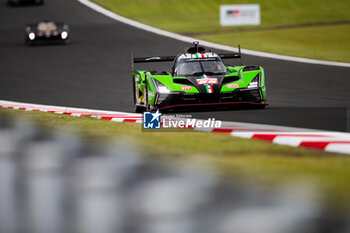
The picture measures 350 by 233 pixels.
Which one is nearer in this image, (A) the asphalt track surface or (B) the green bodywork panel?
(B) the green bodywork panel

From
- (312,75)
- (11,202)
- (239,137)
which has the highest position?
(11,202)

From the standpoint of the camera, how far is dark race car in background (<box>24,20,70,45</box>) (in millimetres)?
29344

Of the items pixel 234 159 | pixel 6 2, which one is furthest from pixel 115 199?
pixel 6 2

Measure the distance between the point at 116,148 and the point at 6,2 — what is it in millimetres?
36217

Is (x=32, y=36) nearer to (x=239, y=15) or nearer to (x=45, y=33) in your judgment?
(x=45, y=33)

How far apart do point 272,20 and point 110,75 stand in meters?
15.6

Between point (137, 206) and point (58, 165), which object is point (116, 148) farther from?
point (137, 206)

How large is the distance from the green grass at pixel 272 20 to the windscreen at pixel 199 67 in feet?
36.9

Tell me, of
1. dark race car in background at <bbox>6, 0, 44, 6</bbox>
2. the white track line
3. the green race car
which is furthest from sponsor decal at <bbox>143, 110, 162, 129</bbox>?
dark race car in background at <bbox>6, 0, 44, 6</bbox>

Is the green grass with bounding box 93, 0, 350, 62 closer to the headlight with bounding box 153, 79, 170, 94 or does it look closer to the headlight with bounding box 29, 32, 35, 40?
the headlight with bounding box 29, 32, 35, 40

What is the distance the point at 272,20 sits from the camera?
3553cm

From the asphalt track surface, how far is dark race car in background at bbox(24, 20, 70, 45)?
1.16ft

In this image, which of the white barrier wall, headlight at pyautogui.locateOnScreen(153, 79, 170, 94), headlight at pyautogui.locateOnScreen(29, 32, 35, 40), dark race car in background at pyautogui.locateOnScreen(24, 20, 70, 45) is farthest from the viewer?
the white barrier wall

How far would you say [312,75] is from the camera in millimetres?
20297
